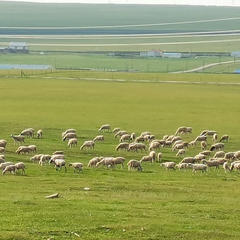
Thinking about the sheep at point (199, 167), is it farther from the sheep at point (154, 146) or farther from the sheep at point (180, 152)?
the sheep at point (154, 146)

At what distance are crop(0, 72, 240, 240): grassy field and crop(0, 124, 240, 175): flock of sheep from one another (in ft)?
1.15

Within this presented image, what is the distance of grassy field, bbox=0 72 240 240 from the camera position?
589 inches

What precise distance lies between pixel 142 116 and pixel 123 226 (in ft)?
96.1

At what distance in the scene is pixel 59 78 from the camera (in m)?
75.4

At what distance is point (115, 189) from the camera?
68.0 ft

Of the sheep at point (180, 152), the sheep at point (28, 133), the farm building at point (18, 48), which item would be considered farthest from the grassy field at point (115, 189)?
the farm building at point (18, 48)

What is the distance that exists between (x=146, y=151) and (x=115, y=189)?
32.4 ft

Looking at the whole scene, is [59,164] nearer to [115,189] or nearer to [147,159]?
[147,159]

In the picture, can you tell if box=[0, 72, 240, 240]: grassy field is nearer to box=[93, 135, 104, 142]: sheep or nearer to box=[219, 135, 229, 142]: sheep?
box=[219, 135, 229, 142]: sheep

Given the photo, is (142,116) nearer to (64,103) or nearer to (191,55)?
(64,103)

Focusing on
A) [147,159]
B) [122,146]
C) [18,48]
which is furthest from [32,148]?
[18,48]

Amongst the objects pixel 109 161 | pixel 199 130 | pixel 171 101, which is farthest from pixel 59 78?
pixel 109 161

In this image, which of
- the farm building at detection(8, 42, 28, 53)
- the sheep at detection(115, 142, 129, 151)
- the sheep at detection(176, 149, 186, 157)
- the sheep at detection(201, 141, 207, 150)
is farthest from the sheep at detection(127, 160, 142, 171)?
the farm building at detection(8, 42, 28, 53)

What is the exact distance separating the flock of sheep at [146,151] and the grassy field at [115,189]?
351 mm
